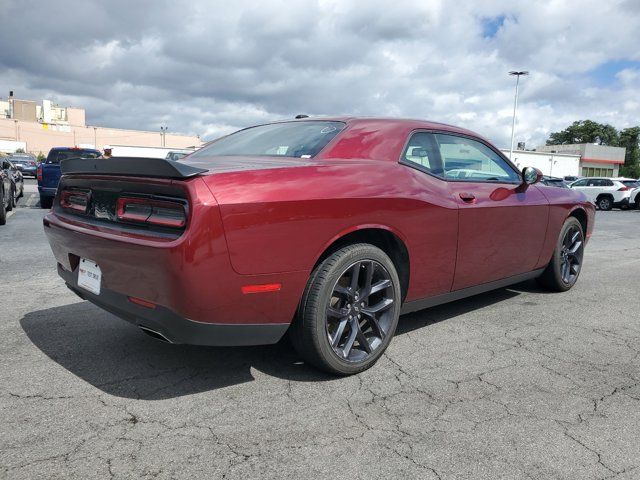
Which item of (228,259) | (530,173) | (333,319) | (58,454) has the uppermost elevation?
(530,173)

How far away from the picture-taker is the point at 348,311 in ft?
9.40

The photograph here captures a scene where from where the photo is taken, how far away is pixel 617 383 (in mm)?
2920

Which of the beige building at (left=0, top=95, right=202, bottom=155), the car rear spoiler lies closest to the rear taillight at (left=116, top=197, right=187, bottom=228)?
the car rear spoiler

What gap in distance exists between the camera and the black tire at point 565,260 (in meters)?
4.76

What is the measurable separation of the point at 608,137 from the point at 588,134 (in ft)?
13.9

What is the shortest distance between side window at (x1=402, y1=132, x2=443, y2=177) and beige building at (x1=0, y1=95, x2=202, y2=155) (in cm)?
7267

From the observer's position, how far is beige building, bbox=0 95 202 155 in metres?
76.7

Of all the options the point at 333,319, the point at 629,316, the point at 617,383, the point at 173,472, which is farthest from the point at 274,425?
the point at 629,316

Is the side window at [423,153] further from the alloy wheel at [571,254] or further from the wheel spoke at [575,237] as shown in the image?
the wheel spoke at [575,237]

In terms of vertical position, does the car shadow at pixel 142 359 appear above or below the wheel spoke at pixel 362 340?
below

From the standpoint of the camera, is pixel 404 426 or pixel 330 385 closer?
pixel 404 426

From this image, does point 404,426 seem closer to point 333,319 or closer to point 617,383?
point 333,319

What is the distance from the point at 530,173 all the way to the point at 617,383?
1803 millimetres

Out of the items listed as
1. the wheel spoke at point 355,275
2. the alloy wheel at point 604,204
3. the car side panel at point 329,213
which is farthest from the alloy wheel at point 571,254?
the alloy wheel at point 604,204
